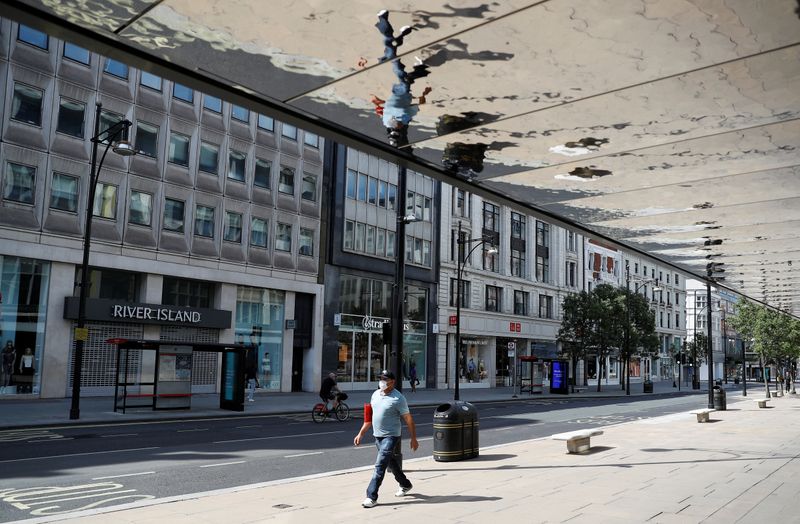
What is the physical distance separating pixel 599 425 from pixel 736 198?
14.9 metres

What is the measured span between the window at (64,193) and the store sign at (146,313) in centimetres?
370

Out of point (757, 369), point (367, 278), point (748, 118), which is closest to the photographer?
point (748, 118)

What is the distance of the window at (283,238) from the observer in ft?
119

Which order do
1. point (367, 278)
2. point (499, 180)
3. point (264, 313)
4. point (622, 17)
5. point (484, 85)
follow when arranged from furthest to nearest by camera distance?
point (367, 278)
point (264, 313)
point (499, 180)
point (484, 85)
point (622, 17)

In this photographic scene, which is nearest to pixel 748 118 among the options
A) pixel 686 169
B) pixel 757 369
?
pixel 686 169

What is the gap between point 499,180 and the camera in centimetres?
891

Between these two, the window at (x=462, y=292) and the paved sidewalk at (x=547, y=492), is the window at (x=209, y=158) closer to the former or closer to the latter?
the window at (x=462, y=292)

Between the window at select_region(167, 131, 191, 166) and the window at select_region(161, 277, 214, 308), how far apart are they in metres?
5.51

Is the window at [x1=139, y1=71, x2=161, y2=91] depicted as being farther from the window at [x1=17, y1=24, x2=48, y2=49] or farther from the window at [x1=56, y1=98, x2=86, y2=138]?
the window at [x1=17, y1=24, x2=48, y2=49]

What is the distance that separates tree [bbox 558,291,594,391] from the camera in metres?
49.9

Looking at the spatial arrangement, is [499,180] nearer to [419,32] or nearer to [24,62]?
[419,32]

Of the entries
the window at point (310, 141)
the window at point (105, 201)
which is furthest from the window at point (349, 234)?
the window at point (105, 201)

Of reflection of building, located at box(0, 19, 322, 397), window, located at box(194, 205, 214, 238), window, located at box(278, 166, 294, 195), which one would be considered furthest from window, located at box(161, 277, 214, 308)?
window, located at box(278, 166, 294, 195)

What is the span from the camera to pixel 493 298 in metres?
53.2
